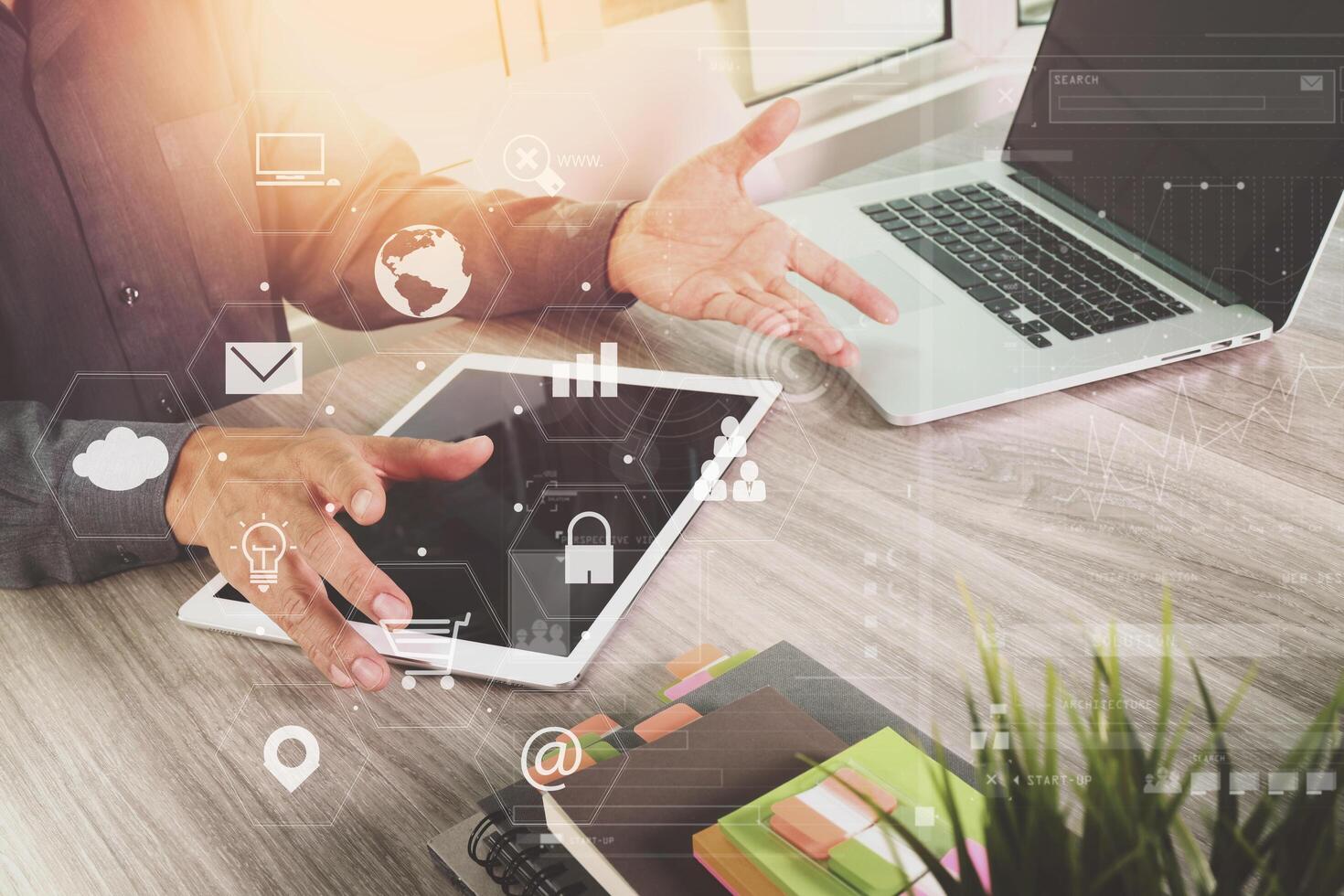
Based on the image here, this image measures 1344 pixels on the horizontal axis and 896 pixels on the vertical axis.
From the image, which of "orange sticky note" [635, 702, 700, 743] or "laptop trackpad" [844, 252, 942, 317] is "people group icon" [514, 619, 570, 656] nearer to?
"orange sticky note" [635, 702, 700, 743]

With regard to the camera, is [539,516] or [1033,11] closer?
[539,516]

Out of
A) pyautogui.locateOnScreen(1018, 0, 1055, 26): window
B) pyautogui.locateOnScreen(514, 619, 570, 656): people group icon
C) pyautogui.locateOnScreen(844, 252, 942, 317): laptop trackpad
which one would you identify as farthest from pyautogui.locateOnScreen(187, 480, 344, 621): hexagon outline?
pyautogui.locateOnScreen(1018, 0, 1055, 26): window

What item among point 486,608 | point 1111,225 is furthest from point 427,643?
point 1111,225

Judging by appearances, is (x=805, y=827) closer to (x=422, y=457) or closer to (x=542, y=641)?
(x=542, y=641)

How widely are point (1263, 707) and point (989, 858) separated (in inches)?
9.5

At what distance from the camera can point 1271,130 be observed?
1.54 feet

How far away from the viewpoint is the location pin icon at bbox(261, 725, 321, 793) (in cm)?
45

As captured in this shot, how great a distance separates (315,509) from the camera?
1.58 ft

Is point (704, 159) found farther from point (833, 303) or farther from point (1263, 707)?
point (1263, 707)

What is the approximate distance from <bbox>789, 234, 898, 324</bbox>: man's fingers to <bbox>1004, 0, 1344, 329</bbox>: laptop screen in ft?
0.37

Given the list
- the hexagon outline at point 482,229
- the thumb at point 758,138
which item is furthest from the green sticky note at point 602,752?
the thumb at point 758,138

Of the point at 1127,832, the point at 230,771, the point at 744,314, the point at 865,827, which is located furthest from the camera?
the point at 744,314

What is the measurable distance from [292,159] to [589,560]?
0.26 meters

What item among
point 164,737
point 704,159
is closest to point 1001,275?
point 704,159
